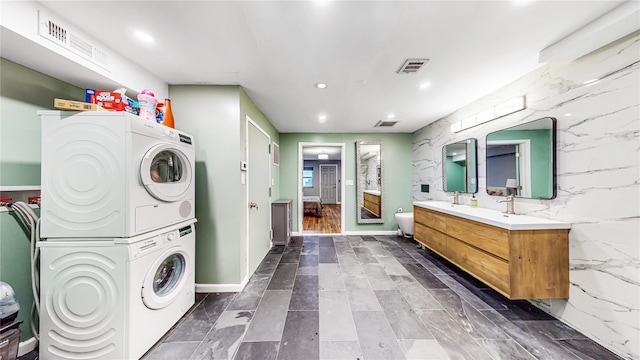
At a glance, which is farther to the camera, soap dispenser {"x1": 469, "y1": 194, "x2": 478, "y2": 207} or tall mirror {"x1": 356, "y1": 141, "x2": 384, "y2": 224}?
tall mirror {"x1": 356, "y1": 141, "x2": 384, "y2": 224}

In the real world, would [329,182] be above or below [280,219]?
above

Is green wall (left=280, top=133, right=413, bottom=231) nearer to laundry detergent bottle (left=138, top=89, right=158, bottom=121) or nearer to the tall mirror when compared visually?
the tall mirror

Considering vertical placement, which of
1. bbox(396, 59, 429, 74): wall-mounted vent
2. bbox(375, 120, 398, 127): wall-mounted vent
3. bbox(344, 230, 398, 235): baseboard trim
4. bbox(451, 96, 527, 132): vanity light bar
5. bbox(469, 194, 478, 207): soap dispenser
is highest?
bbox(375, 120, 398, 127): wall-mounted vent

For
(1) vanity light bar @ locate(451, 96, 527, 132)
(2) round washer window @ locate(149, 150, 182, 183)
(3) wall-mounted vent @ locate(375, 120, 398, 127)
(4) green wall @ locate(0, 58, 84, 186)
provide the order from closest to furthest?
(4) green wall @ locate(0, 58, 84, 186) < (2) round washer window @ locate(149, 150, 182, 183) < (1) vanity light bar @ locate(451, 96, 527, 132) < (3) wall-mounted vent @ locate(375, 120, 398, 127)

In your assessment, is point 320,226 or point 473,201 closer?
point 473,201

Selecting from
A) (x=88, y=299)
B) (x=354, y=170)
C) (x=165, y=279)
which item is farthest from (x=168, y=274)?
(x=354, y=170)

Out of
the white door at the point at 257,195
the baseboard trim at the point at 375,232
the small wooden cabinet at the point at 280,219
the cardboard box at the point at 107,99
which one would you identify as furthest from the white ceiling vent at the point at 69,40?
the baseboard trim at the point at 375,232

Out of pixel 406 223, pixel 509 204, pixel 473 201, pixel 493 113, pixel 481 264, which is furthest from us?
pixel 406 223

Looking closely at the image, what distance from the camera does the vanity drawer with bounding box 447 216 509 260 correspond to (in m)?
1.83

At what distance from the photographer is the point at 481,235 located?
2084 millimetres

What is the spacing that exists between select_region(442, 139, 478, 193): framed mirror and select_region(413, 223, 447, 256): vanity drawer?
749mm

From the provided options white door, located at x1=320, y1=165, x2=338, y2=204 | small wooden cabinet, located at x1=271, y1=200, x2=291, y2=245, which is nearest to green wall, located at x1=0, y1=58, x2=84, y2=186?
small wooden cabinet, located at x1=271, y1=200, x2=291, y2=245

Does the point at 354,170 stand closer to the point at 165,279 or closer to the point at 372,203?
the point at 372,203

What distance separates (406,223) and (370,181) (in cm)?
117
